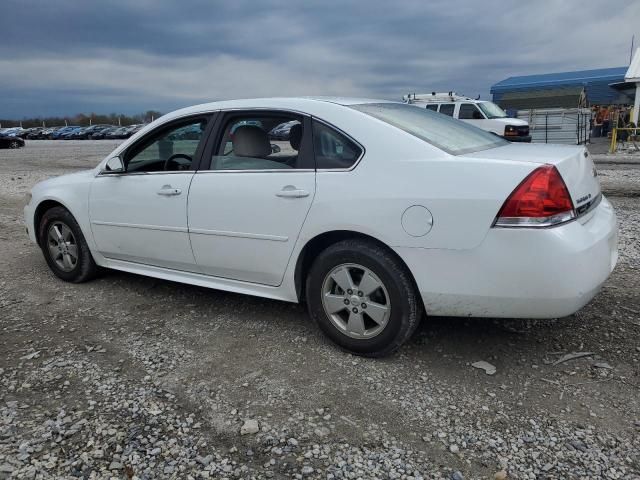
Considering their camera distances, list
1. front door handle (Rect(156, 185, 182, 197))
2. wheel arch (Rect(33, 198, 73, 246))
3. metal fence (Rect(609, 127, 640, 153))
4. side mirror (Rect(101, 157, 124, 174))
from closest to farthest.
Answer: front door handle (Rect(156, 185, 182, 197))
side mirror (Rect(101, 157, 124, 174))
wheel arch (Rect(33, 198, 73, 246))
metal fence (Rect(609, 127, 640, 153))

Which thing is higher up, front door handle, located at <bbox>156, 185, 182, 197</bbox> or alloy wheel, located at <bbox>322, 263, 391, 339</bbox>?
front door handle, located at <bbox>156, 185, 182, 197</bbox>

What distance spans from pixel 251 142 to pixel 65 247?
230 cm

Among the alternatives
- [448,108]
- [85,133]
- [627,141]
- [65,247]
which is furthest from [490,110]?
[85,133]

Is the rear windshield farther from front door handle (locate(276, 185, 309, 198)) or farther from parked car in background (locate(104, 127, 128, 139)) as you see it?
parked car in background (locate(104, 127, 128, 139))

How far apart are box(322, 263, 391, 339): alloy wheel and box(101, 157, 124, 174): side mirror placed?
2159mm

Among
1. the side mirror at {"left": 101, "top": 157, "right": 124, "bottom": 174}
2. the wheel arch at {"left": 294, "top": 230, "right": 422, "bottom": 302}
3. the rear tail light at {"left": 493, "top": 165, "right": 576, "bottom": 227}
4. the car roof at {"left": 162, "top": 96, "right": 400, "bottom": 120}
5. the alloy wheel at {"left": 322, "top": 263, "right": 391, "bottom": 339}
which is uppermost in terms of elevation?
the car roof at {"left": 162, "top": 96, "right": 400, "bottom": 120}

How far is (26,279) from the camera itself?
5.09 meters

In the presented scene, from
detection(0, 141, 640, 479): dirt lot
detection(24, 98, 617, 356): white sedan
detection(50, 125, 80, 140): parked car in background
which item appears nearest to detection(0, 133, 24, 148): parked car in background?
detection(50, 125, 80, 140): parked car in background

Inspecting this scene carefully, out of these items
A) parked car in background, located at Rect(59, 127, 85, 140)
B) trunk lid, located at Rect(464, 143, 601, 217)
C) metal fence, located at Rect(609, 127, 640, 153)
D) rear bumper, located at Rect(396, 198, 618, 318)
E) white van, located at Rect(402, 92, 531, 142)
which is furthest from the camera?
parked car in background, located at Rect(59, 127, 85, 140)

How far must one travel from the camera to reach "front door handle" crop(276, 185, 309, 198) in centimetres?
332

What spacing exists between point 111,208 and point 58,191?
0.81m

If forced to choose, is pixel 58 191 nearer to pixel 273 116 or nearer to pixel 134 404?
pixel 273 116

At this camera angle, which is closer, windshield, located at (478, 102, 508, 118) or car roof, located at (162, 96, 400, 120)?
car roof, located at (162, 96, 400, 120)

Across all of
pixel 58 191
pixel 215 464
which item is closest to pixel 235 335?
pixel 215 464
